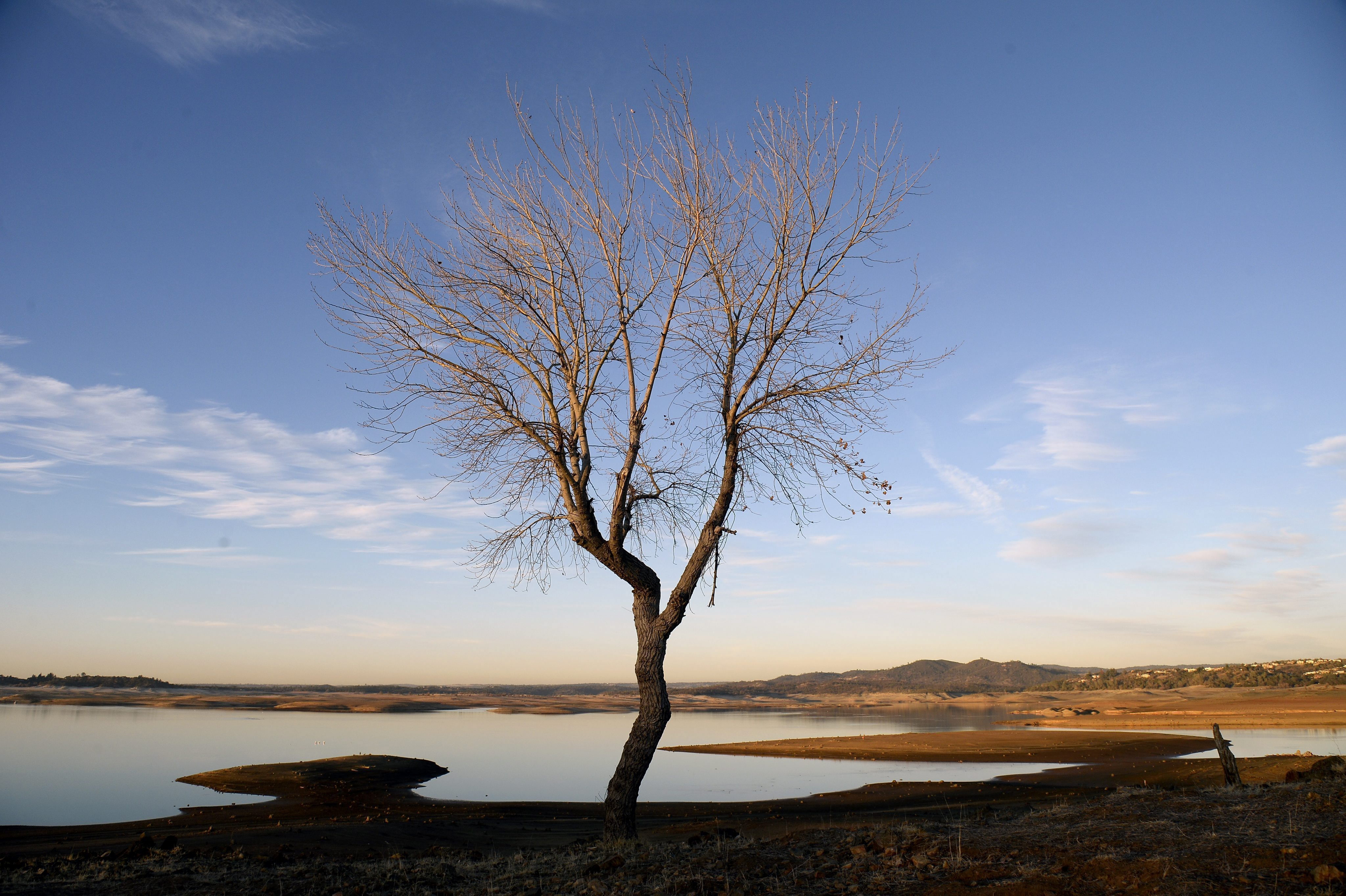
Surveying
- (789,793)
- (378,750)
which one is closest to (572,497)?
(789,793)

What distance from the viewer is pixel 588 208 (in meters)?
11.1

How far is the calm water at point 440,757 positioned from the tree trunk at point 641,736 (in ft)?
33.6

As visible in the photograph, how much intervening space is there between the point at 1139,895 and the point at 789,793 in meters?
16.2

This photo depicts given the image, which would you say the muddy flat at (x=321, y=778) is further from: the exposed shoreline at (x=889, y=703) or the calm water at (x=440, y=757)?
the exposed shoreline at (x=889, y=703)

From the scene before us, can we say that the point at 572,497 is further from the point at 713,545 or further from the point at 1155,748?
the point at 1155,748

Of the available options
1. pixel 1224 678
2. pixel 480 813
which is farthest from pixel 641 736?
pixel 1224 678

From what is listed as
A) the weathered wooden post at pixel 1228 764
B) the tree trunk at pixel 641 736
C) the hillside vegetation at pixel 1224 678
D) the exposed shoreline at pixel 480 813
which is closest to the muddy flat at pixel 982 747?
the exposed shoreline at pixel 480 813

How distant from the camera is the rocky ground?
571 cm

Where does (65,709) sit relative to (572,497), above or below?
below

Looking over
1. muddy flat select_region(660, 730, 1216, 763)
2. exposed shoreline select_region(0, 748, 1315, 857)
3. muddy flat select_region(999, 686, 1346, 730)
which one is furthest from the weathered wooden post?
muddy flat select_region(999, 686, 1346, 730)

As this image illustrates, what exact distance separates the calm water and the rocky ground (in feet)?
35.1

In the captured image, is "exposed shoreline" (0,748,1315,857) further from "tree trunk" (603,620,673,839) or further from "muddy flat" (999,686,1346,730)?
"muddy flat" (999,686,1346,730)

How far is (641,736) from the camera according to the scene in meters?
10.5

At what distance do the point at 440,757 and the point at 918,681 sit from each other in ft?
435
